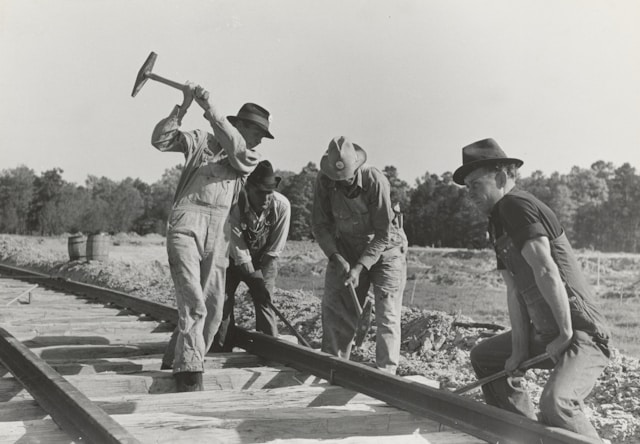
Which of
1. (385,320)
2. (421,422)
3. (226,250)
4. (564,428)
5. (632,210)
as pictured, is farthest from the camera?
(632,210)

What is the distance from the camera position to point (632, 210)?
63.8 meters

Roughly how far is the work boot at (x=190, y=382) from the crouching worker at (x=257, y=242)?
1421 mm

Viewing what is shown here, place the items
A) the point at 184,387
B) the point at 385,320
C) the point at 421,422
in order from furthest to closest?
the point at 385,320, the point at 184,387, the point at 421,422

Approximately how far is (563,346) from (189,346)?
2.44m

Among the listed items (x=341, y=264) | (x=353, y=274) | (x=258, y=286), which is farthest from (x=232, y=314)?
(x=353, y=274)

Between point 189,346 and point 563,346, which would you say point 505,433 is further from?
point 189,346

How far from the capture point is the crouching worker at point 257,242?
6.02 meters

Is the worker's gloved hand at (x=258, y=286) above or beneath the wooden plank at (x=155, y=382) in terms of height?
above

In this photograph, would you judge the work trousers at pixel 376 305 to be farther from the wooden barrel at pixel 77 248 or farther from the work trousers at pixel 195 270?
the wooden barrel at pixel 77 248

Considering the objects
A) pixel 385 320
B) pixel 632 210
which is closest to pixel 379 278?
pixel 385 320

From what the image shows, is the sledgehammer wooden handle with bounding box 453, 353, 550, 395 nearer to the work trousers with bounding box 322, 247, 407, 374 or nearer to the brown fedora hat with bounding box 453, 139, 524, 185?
the brown fedora hat with bounding box 453, 139, 524, 185

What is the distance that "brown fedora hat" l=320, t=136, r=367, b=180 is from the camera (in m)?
5.31

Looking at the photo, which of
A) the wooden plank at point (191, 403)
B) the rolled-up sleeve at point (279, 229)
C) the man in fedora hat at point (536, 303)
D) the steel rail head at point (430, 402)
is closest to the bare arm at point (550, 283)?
the man in fedora hat at point (536, 303)

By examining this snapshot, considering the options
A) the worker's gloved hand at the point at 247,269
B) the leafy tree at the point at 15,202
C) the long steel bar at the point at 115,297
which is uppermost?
the leafy tree at the point at 15,202
